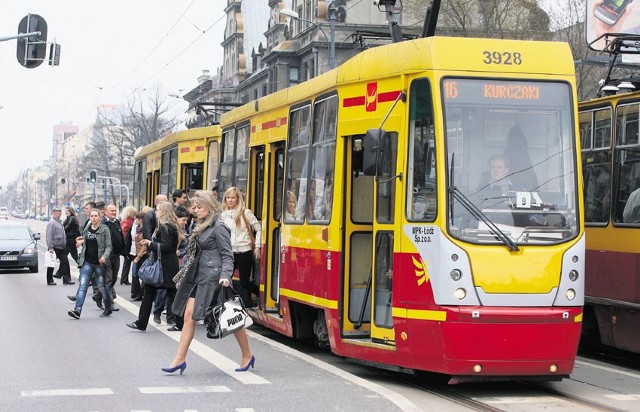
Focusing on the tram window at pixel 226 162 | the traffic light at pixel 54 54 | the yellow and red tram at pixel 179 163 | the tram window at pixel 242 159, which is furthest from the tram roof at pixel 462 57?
the traffic light at pixel 54 54

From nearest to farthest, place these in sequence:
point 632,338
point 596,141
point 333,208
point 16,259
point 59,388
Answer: point 59,388 < point 333,208 < point 632,338 < point 596,141 < point 16,259

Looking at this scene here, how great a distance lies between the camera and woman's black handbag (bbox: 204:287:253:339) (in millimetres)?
10984

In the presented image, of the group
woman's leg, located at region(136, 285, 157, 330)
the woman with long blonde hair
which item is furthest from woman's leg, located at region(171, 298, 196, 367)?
woman's leg, located at region(136, 285, 157, 330)

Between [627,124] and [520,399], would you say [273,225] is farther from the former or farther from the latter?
[520,399]

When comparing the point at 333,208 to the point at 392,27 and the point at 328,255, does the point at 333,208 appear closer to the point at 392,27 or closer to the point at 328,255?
the point at 328,255

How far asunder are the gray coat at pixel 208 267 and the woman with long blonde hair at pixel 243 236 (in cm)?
350

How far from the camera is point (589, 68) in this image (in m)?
36.4

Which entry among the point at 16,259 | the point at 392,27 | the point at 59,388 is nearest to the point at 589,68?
the point at 16,259

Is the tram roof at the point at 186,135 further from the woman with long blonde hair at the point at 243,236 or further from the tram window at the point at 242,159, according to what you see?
the woman with long blonde hair at the point at 243,236

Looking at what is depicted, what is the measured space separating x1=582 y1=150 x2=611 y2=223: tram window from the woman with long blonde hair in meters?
4.02

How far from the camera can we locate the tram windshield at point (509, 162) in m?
10.5

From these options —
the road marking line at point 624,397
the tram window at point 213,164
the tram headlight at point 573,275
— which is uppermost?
the tram window at point 213,164

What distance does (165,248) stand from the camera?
50.1 ft

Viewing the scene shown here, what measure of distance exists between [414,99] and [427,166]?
0.67 m
